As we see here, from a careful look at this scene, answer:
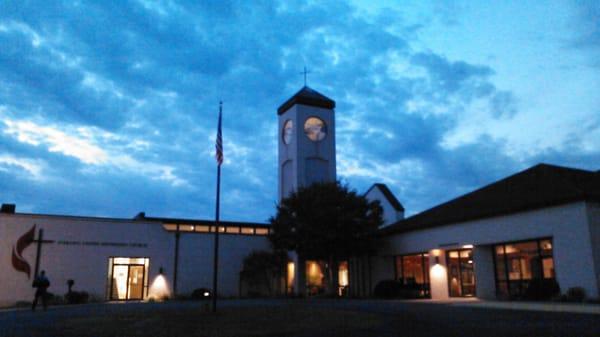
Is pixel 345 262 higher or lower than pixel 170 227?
lower

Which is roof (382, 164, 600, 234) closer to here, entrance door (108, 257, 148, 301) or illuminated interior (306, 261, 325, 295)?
illuminated interior (306, 261, 325, 295)

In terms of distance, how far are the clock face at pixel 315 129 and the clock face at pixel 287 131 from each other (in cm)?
109

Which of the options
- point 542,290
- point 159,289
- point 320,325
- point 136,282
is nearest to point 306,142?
point 159,289

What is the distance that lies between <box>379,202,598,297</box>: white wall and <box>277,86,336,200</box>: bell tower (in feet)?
44.4

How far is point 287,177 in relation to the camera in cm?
3900

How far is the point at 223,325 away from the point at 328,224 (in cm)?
1800

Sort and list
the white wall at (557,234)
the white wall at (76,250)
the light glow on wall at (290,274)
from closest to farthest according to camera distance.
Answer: the white wall at (557,234), the white wall at (76,250), the light glow on wall at (290,274)

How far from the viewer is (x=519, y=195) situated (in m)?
23.7

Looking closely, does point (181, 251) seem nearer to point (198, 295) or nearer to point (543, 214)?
point (198, 295)

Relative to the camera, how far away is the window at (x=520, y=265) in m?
21.5

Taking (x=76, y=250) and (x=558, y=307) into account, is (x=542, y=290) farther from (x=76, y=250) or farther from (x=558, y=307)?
(x=76, y=250)

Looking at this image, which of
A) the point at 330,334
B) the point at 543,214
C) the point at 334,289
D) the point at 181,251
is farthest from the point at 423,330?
the point at 181,251

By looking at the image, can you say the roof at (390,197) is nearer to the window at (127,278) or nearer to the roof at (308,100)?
the roof at (308,100)

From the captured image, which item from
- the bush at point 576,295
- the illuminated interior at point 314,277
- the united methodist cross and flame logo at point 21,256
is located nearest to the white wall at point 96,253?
the united methodist cross and flame logo at point 21,256
